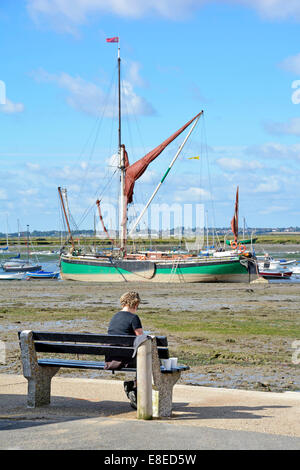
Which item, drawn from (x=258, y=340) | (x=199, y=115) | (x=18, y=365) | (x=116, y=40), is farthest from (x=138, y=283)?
(x=18, y=365)

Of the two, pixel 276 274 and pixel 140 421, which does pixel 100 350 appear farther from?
pixel 276 274

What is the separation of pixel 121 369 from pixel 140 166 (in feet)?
147

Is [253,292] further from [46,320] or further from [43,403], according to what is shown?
[43,403]

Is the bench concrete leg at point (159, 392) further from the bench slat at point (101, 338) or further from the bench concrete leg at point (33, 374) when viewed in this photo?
the bench concrete leg at point (33, 374)

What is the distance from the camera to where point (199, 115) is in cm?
5062

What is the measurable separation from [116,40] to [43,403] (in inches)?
2078

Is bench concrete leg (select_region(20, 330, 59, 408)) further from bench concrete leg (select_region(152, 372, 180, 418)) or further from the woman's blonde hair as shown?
bench concrete leg (select_region(152, 372, 180, 418))

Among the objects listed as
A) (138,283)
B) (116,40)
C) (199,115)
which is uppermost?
(116,40)

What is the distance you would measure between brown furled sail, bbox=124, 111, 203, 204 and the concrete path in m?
42.0

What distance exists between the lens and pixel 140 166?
5194 cm

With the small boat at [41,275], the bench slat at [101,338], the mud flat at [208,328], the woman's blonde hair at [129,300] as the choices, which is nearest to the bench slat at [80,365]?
the bench slat at [101,338]

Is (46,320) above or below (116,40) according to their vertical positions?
below

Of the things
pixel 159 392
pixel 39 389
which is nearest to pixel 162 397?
pixel 159 392
